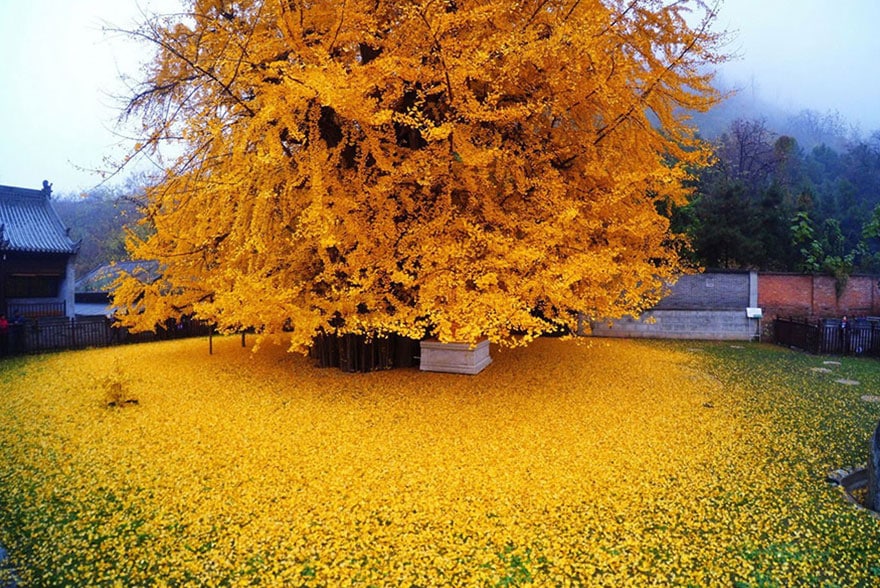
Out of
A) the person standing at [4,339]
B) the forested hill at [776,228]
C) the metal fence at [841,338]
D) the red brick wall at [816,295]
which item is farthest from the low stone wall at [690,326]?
the person standing at [4,339]

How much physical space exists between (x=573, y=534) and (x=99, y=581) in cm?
372

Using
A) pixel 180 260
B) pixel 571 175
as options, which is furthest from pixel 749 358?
pixel 180 260

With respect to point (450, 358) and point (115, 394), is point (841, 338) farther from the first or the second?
point (115, 394)

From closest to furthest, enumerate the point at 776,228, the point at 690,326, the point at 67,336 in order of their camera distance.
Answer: the point at 67,336
the point at 690,326
the point at 776,228

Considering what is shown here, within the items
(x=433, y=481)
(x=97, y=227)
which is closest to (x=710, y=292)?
(x=433, y=481)

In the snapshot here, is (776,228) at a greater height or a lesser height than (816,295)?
greater

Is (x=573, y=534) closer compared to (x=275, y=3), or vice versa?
(x=573, y=534)

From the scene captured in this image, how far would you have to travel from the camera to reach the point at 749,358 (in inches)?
506

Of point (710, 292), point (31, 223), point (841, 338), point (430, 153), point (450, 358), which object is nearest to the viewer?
point (430, 153)

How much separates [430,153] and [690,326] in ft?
42.9

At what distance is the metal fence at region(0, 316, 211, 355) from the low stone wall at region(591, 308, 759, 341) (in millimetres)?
14474

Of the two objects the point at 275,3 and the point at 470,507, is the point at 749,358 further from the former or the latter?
the point at 275,3

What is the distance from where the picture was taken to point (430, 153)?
25.1ft

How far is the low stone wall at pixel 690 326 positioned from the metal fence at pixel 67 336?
1447 cm
